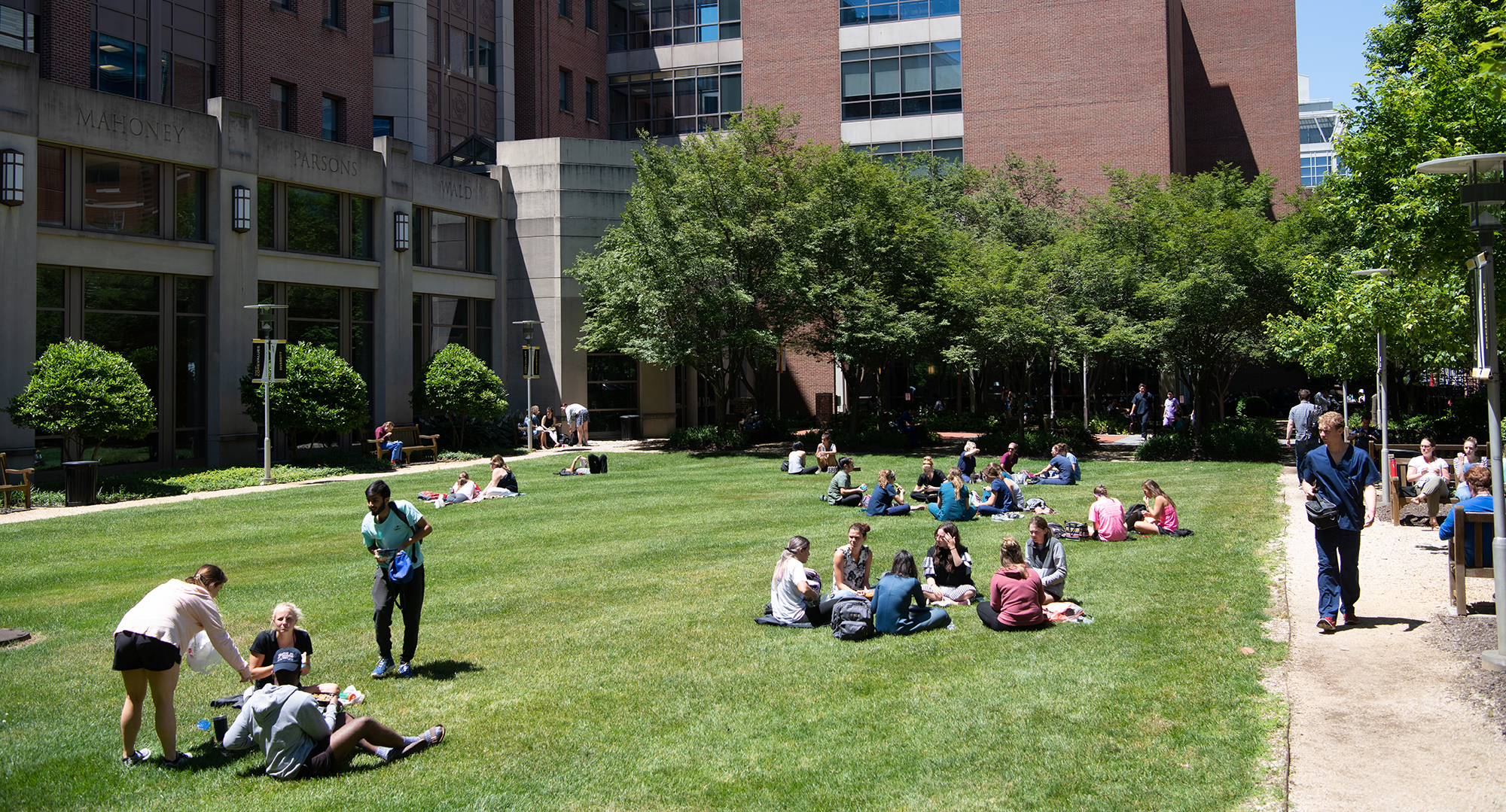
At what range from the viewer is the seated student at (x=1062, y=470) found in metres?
23.0

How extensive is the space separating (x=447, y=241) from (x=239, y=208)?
30.8ft

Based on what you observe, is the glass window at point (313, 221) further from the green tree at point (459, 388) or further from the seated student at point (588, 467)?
the seated student at point (588, 467)

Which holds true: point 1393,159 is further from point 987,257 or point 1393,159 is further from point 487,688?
point 487,688

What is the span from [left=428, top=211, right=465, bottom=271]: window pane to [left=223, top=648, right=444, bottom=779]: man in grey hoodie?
31.2 metres

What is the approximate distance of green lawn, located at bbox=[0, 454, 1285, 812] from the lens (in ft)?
21.3

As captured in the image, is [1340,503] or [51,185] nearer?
[1340,503]

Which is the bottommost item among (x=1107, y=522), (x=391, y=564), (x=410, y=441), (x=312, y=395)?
(x=1107, y=522)

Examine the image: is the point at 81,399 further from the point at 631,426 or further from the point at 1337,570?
the point at 1337,570

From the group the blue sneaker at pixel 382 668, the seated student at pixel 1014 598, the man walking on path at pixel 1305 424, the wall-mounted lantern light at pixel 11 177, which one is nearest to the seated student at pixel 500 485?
the wall-mounted lantern light at pixel 11 177

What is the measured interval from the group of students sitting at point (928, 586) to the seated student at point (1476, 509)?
12.1 feet

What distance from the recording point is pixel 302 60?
3572 cm

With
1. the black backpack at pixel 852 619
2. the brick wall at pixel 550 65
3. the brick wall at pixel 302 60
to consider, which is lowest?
the black backpack at pixel 852 619

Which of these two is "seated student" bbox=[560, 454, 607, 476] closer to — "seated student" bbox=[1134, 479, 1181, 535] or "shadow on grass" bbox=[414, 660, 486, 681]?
"seated student" bbox=[1134, 479, 1181, 535]

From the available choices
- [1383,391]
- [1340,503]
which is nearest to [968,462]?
[1383,391]
